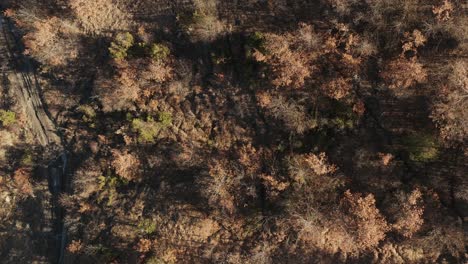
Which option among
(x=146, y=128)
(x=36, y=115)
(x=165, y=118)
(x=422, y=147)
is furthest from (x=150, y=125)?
(x=422, y=147)

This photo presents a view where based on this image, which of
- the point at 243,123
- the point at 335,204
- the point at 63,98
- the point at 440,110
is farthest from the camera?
the point at 63,98

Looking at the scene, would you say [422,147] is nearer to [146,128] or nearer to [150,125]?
[150,125]

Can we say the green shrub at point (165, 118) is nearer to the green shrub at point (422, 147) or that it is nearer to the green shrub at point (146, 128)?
the green shrub at point (146, 128)

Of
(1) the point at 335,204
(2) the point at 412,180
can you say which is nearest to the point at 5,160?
(1) the point at 335,204

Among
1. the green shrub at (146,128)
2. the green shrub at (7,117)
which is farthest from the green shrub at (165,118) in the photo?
the green shrub at (7,117)

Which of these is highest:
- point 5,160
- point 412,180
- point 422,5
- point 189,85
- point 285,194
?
point 422,5

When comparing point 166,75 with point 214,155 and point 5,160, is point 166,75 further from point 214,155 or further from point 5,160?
point 5,160

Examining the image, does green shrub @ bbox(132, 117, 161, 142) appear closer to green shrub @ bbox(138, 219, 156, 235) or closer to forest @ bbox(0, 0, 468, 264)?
forest @ bbox(0, 0, 468, 264)
